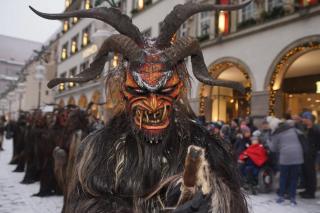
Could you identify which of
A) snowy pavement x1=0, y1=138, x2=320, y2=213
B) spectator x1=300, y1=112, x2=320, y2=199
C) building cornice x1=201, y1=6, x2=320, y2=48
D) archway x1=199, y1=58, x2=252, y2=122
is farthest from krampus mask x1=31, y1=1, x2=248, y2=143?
archway x1=199, y1=58, x2=252, y2=122

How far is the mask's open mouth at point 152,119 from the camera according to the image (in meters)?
2.45

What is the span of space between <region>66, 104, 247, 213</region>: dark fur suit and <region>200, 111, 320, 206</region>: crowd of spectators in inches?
238

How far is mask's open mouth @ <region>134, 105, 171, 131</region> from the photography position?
2.45 meters

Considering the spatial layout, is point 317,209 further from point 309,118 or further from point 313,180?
point 309,118

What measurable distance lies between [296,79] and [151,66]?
15.7m

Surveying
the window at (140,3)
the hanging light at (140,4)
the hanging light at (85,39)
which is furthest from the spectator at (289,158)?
the hanging light at (85,39)

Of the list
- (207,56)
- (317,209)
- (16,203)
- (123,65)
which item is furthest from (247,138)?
(207,56)

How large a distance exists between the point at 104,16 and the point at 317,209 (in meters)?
6.73

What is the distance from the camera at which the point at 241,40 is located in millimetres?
17781

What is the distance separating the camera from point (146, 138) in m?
2.48

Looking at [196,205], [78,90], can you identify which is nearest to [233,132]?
[196,205]

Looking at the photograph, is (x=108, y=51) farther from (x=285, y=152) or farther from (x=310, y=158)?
(x=310, y=158)

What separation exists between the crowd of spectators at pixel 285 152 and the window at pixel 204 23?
387 inches

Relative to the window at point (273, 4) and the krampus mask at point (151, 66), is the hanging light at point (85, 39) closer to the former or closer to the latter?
the window at point (273, 4)
